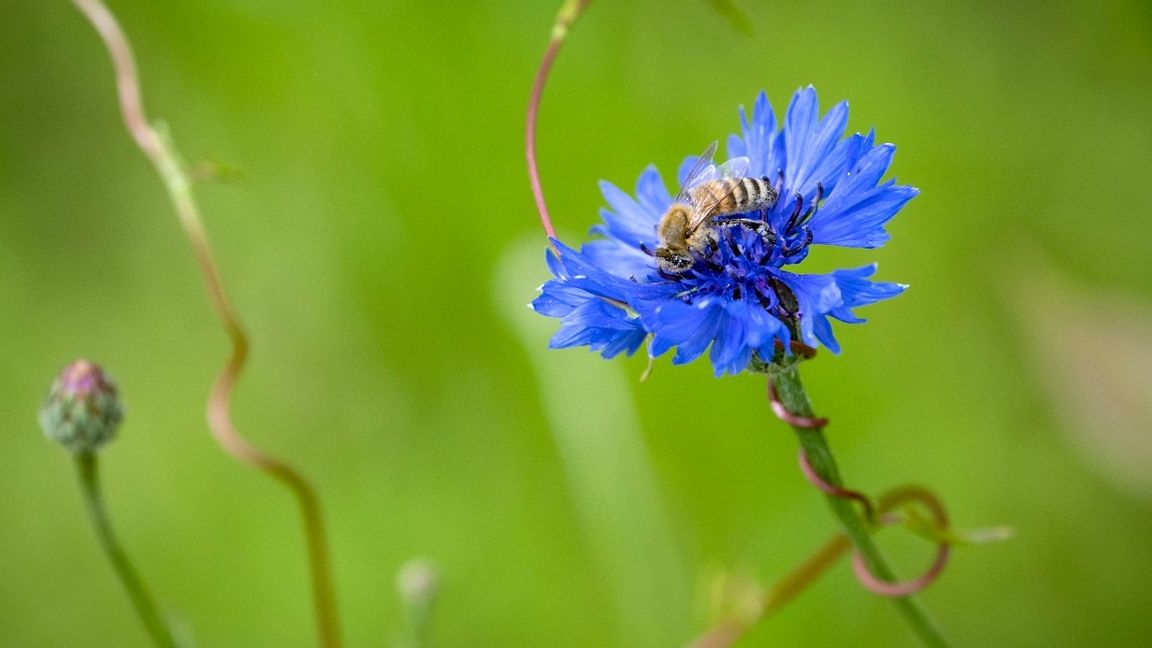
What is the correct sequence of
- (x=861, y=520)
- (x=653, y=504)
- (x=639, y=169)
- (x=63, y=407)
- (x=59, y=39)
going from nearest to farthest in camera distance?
(x=861, y=520)
(x=63, y=407)
(x=653, y=504)
(x=639, y=169)
(x=59, y=39)

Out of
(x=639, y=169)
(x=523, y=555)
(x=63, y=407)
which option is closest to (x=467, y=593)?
(x=523, y=555)

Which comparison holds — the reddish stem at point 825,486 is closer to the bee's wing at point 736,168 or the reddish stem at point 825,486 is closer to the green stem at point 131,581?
the bee's wing at point 736,168

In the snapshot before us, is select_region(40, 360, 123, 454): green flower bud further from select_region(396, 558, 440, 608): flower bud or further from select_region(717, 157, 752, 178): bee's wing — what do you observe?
select_region(717, 157, 752, 178): bee's wing

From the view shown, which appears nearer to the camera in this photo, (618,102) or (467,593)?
(467,593)

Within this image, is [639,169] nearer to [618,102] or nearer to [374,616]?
[618,102]

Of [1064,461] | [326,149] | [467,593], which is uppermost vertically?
[326,149]

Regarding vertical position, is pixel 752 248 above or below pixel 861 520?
above

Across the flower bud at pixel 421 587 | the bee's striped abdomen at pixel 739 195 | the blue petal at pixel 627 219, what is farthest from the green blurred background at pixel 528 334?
the bee's striped abdomen at pixel 739 195
